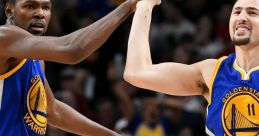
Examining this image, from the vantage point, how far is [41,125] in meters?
4.71

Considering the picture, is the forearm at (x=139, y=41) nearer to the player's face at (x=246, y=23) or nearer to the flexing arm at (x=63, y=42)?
the flexing arm at (x=63, y=42)

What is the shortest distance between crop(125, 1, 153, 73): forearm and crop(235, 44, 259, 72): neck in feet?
2.32

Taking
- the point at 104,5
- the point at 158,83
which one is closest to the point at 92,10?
the point at 104,5

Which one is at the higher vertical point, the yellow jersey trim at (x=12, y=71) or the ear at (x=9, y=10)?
the ear at (x=9, y=10)

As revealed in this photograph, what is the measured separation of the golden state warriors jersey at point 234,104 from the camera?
4504mm

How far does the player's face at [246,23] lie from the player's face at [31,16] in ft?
4.51

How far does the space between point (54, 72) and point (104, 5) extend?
172 cm

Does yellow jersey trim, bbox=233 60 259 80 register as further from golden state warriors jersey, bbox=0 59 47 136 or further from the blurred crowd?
the blurred crowd

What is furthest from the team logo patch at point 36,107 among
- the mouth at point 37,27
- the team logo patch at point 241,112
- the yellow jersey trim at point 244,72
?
the yellow jersey trim at point 244,72

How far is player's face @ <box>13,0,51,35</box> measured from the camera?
14.9 ft

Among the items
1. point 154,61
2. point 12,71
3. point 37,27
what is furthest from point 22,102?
point 154,61

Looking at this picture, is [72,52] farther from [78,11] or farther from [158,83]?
[78,11]

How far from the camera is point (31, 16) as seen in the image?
4547 mm

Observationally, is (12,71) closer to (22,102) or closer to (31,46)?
(22,102)
